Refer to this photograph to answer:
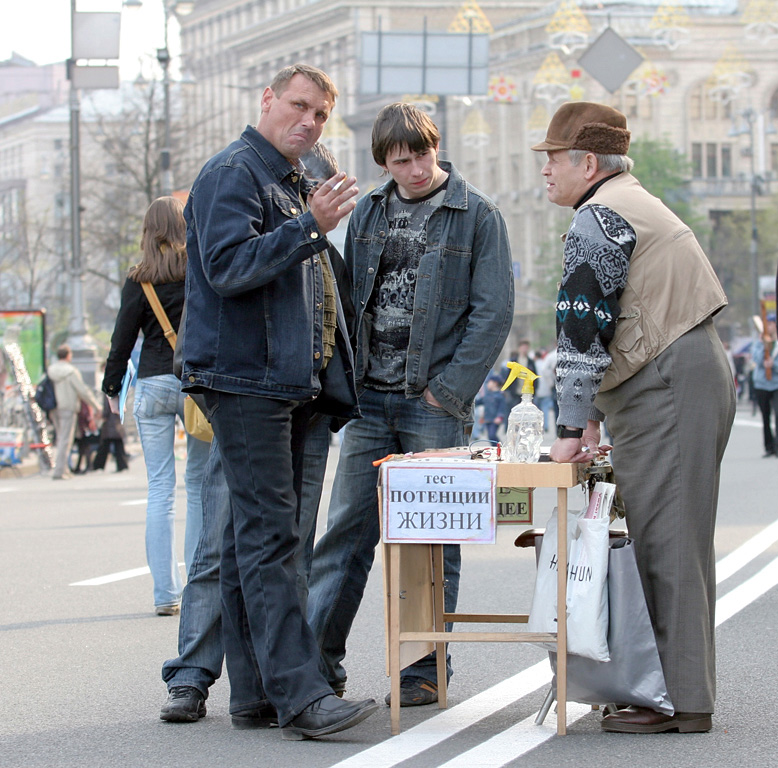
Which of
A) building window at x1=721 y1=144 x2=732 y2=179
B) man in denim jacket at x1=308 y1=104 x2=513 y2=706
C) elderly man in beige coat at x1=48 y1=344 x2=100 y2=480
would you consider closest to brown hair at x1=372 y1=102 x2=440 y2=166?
man in denim jacket at x1=308 y1=104 x2=513 y2=706

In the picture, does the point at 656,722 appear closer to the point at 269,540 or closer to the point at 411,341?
the point at 269,540

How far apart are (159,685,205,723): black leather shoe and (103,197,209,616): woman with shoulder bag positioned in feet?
7.54

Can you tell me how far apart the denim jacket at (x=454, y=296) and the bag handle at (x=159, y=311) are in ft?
7.46

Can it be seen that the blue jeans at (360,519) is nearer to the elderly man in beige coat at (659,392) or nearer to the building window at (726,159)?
the elderly man in beige coat at (659,392)

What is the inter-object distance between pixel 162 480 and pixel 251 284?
3.44 meters

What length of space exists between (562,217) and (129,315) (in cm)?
7940

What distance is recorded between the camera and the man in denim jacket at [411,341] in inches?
221

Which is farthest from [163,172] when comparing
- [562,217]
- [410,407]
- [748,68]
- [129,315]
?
[562,217]

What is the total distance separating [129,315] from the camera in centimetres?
795

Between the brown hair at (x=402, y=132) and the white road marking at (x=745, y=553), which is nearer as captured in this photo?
the brown hair at (x=402, y=132)

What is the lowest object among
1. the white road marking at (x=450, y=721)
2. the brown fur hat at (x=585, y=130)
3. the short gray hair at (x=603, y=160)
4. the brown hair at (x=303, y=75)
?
the white road marking at (x=450, y=721)

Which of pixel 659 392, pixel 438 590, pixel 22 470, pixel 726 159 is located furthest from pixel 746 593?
pixel 726 159

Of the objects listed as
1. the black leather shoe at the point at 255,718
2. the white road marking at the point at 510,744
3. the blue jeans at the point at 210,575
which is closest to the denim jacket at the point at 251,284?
the blue jeans at the point at 210,575

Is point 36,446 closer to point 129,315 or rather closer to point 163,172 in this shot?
point 163,172
